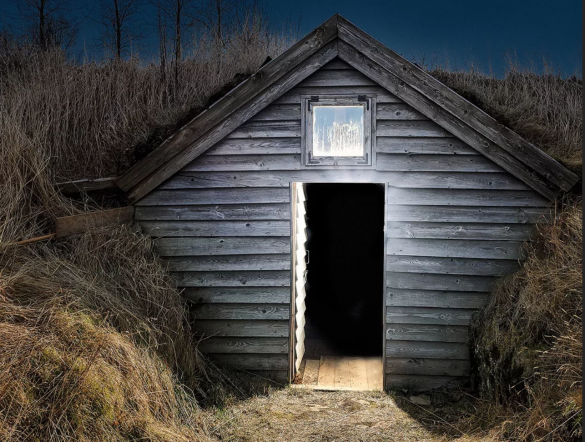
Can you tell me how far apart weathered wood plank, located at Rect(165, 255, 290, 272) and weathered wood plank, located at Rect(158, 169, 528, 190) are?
2.97 feet

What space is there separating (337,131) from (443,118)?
127cm

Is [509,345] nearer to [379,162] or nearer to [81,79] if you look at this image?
[379,162]

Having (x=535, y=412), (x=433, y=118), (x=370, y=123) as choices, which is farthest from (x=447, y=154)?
(x=535, y=412)

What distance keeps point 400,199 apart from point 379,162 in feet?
1.72

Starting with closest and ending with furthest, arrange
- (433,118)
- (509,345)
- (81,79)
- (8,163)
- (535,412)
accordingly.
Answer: (535,412)
(509,345)
(8,163)
(433,118)
(81,79)

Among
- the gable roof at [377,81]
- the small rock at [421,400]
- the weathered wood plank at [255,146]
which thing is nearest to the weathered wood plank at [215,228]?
the gable roof at [377,81]

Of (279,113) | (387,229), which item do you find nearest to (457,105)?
(387,229)

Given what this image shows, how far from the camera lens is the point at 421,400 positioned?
6.23 metres

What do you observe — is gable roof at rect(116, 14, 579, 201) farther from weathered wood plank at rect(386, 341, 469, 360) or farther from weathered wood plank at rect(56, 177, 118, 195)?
weathered wood plank at rect(386, 341, 469, 360)

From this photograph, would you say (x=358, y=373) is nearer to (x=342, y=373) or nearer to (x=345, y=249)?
(x=342, y=373)

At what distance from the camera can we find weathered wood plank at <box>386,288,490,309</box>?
20.7 ft

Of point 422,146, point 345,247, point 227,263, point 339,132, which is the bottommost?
point 345,247

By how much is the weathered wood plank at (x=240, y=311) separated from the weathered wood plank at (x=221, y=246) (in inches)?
26.8

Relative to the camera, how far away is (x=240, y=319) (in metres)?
6.57
